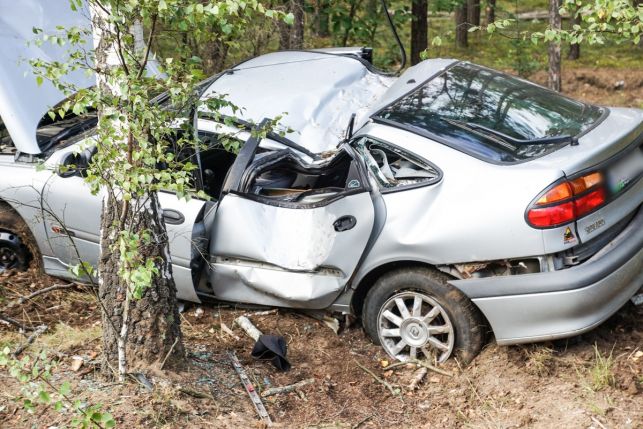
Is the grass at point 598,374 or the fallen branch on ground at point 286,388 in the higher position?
the grass at point 598,374

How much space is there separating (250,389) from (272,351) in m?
0.39

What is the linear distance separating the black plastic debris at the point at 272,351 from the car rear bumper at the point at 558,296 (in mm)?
1162

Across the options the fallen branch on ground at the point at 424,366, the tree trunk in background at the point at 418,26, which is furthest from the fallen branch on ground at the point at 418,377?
the tree trunk in background at the point at 418,26

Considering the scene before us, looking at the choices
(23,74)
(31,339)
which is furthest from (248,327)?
(23,74)

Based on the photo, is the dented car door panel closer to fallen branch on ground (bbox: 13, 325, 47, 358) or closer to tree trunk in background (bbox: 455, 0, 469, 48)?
fallen branch on ground (bbox: 13, 325, 47, 358)

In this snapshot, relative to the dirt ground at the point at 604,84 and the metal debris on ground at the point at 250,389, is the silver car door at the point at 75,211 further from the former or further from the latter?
the dirt ground at the point at 604,84

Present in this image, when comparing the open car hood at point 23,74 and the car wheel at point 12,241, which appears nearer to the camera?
the open car hood at point 23,74

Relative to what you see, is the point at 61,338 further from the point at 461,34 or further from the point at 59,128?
the point at 461,34

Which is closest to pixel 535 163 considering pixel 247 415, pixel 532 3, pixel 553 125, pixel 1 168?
pixel 553 125

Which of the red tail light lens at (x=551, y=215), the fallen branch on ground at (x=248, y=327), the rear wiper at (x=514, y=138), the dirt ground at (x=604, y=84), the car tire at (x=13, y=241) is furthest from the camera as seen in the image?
the dirt ground at (x=604, y=84)

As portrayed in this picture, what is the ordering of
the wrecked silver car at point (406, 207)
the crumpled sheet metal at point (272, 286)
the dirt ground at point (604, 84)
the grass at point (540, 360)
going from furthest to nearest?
the dirt ground at point (604, 84), the crumpled sheet metal at point (272, 286), the grass at point (540, 360), the wrecked silver car at point (406, 207)

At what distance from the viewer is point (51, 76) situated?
346 cm

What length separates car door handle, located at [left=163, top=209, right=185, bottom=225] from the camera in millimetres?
4852

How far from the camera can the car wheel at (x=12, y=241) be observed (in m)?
5.57
